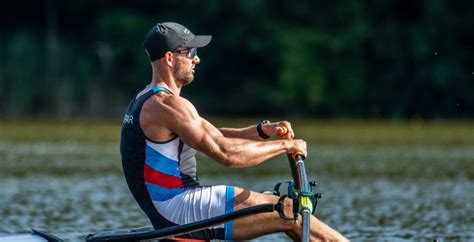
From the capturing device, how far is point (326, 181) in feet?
73.8

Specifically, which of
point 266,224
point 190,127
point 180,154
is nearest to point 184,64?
point 190,127

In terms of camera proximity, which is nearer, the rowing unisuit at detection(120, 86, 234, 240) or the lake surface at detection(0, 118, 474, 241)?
the rowing unisuit at detection(120, 86, 234, 240)

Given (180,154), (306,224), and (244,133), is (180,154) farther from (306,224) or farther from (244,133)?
(306,224)

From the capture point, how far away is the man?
8.85 m

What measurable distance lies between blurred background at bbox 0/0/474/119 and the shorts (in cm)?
4305

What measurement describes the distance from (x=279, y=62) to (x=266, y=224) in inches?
1869

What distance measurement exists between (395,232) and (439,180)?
826 centimetres

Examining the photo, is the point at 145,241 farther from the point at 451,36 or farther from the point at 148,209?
the point at 451,36

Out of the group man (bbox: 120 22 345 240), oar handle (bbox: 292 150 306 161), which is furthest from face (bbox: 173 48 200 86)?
oar handle (bbox: 292 150 306 161)

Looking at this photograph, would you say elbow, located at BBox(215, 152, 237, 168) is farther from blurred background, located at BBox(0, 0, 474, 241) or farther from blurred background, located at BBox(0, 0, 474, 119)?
blurred background, located at BBox(0, 0, 474, 119)

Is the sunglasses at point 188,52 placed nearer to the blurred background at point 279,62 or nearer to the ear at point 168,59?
the ear at point 168,59

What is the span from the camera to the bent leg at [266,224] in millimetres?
8734

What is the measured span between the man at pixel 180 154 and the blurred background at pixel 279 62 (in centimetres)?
4292

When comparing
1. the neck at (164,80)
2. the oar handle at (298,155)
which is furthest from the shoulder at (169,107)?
the oar handle at (298,155)
